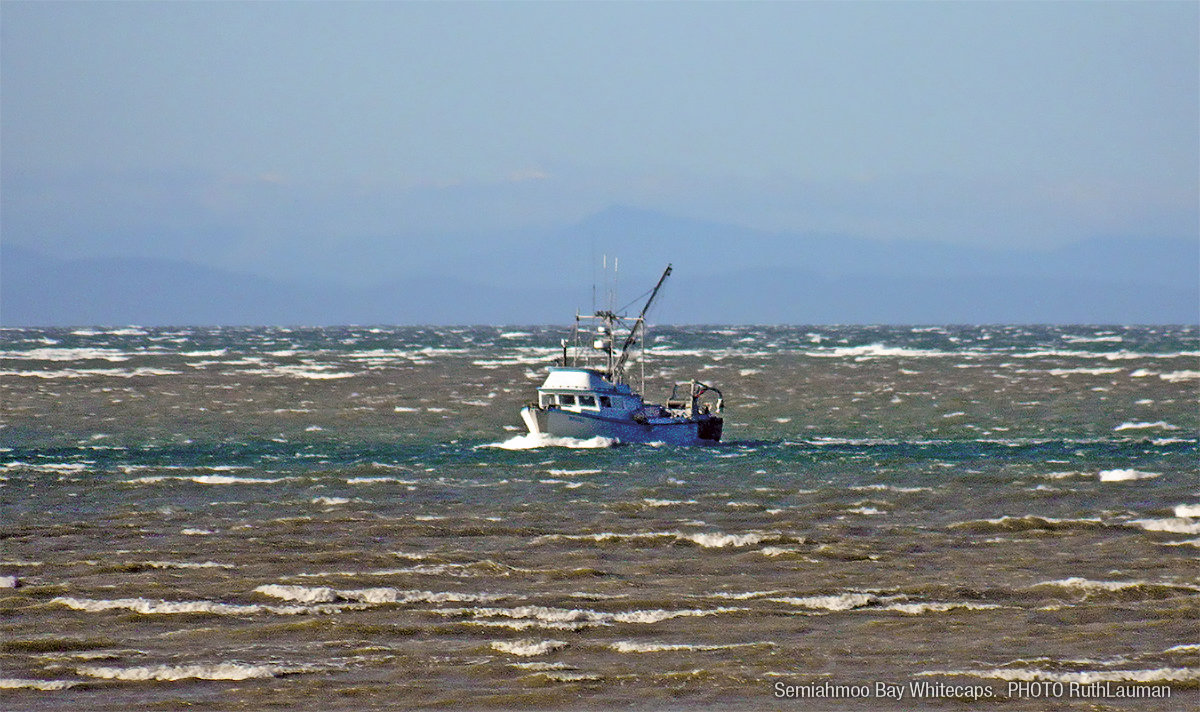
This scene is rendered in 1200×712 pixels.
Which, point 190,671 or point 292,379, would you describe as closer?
point 190,671

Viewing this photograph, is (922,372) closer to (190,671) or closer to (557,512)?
(557,512)

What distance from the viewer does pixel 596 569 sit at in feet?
75.9

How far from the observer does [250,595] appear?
20.9 meters

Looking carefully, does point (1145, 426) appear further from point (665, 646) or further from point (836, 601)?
point (665, 646)

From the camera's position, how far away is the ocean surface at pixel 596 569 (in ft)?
53.0

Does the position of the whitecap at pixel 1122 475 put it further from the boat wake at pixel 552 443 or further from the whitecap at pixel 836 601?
the whitecap at pixel 836 601

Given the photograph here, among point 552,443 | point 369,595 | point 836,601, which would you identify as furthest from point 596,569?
point 552,443

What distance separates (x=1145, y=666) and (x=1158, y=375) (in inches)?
3403

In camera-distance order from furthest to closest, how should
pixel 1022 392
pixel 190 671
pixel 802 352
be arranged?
pixel 802 352 < pixel 1022 392 < pixel 190 671

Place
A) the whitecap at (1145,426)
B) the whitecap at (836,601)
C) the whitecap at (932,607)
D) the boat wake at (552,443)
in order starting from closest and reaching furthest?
the whitecap at (932,607) < the whitecap at (836,601) < the boat wake at (552,443) < the whitecap at (1145,426)

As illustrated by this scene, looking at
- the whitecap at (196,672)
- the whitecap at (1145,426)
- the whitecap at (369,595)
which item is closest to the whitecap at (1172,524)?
the whitecap at (369,595)

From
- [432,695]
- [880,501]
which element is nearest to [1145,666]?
→ [432,695]

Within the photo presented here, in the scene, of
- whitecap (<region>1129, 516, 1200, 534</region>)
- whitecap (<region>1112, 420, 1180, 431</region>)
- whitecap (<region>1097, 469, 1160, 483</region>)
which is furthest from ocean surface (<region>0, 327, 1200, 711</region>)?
whitecap (<region>1112, 420, 1180, 431</region>)

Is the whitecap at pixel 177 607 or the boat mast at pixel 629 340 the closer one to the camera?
the whitecap at pixel 177 607
